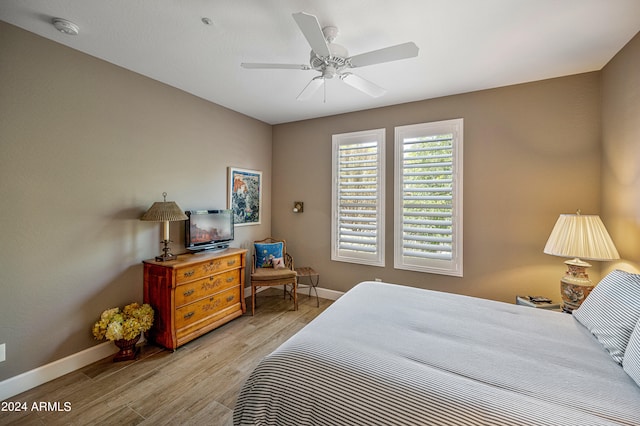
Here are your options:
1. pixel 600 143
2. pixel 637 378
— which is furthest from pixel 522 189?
pixel 637 378

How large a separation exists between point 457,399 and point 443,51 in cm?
256

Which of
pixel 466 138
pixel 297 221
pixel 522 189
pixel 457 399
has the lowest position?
pixel 457 399

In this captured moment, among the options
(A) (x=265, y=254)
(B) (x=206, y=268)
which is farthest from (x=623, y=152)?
(B) (x=206, y=268)

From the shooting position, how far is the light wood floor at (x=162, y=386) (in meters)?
1.76

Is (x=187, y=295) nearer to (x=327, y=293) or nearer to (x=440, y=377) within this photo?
(x=327, y=293)

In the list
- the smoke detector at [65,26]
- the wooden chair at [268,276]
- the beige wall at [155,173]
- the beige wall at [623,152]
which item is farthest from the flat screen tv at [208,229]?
the beige wall at [623,152]

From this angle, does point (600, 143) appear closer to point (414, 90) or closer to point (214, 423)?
point (414, 90)

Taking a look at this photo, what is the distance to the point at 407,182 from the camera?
11.0 ft

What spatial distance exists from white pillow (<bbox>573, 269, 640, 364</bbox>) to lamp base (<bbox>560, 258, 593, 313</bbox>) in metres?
0.68

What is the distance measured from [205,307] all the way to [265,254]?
112 cm

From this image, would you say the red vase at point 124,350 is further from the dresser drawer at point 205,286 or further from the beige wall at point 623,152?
the beige wall at point 623,152

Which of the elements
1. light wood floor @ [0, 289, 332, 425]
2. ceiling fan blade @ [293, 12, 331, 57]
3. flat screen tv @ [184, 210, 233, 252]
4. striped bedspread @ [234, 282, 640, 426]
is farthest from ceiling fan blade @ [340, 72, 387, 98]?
light wood floor @ [0, 289, 332, 425]

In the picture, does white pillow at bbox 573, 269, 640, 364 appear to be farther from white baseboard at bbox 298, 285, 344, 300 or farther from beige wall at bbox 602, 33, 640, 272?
white baseboard at bbox 298, 285, 344, 300

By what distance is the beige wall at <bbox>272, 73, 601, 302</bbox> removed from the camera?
260 centimetres
